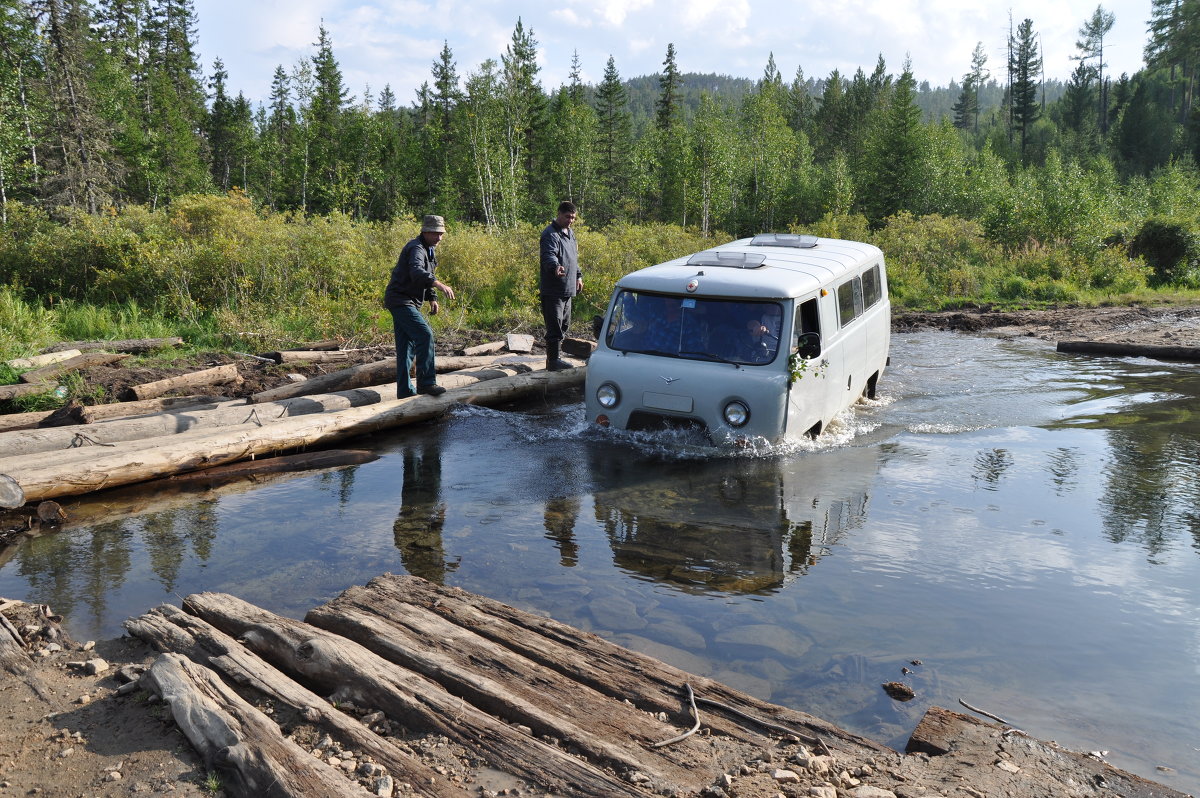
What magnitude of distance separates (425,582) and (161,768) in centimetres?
213

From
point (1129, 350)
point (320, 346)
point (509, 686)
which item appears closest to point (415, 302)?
point (320, 346)

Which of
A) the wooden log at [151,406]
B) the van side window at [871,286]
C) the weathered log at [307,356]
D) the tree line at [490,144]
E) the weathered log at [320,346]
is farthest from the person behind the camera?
the tree line at [490,144]

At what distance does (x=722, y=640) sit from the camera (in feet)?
18.0

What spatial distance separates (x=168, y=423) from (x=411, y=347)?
2973 millimetres

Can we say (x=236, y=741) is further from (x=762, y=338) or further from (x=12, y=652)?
(x=762, y=338)

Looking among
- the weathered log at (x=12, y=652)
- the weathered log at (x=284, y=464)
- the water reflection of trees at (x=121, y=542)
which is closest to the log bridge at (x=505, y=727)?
the weathered log at (x=12, y=652)

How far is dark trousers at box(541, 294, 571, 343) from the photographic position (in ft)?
40.8

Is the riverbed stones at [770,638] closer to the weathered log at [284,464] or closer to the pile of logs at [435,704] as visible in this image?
the pile of logs at [435,704]

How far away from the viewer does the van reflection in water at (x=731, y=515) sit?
21.9 feet

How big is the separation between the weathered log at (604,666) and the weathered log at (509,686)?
9 centimetres

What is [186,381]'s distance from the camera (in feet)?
37.3

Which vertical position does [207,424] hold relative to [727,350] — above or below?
below

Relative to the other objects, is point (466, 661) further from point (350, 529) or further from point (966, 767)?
point (350, 529)

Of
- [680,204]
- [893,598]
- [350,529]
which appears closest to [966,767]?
[893,598]
